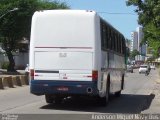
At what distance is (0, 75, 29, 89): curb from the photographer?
32.5 m

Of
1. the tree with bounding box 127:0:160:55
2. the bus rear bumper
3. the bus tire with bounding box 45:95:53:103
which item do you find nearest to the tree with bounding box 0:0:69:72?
the tree with bounding box 127:0:160:55

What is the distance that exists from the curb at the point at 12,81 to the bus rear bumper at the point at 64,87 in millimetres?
12788

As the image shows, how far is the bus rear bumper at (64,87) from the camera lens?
61.8 ft

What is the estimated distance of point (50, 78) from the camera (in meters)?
19.1

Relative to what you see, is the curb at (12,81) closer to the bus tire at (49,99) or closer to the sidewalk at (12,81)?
the sidewalk at (12,81)

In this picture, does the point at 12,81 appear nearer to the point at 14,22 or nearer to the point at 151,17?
the point at 151,17

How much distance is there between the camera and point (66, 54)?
19.2 m

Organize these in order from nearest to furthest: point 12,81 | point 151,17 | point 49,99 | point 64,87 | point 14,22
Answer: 1. point 64,87
2. point 49,99
3. point 151,17
4. point 12,81
5. point 14,22

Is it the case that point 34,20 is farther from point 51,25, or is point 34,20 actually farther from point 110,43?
point 110,43

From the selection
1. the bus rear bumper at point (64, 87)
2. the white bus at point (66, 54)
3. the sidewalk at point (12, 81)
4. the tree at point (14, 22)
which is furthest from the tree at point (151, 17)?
the tree at point (14, 22)

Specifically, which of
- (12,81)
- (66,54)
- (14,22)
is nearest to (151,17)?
(66,54)

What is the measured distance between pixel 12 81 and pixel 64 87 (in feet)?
52.0

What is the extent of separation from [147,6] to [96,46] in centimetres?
451

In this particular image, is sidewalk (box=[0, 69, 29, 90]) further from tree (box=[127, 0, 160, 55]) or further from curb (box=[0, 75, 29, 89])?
tree (box=[127, 0, 160, 55])
